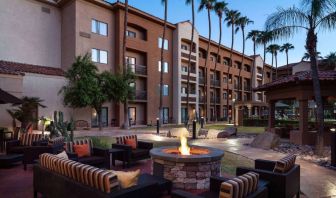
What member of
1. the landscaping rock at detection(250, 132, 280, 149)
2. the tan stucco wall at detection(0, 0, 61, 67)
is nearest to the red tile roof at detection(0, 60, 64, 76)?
the tan stucco wall at detection(0, 0, 61, 67)

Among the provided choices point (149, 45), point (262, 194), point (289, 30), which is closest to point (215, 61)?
point (149, 45)

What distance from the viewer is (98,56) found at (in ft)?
95.0

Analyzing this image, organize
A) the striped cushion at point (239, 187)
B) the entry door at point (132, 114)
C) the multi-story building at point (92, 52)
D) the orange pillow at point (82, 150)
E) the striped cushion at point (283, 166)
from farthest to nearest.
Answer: the entry door at point (132, 114) < the multi-story building at point (92, 52) < the orange pillow at point (82, 150) < the striped cushion at point (283, 166) < the striped cushion at point (239, 187)

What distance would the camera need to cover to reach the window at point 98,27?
28433 mm

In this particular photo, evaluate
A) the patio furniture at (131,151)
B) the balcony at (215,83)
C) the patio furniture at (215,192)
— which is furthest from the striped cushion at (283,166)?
the balcony at (215,83)

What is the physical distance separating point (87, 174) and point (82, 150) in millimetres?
4526

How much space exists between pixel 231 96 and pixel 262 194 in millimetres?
48078

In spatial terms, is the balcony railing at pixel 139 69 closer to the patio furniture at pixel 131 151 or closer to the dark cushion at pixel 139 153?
the patio furniture at pixel 131 151

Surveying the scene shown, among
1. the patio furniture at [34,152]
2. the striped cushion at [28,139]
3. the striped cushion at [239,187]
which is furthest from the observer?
the striped cushion at [28,139]

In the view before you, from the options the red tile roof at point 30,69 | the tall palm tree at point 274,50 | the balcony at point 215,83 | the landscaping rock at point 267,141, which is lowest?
the landscaping rock at point 267,141

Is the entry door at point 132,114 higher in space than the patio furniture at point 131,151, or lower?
higher

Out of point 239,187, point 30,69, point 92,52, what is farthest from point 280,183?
point 92,52

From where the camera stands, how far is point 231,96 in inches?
2025

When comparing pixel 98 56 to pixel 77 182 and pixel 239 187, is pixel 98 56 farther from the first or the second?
pixel 239 187
